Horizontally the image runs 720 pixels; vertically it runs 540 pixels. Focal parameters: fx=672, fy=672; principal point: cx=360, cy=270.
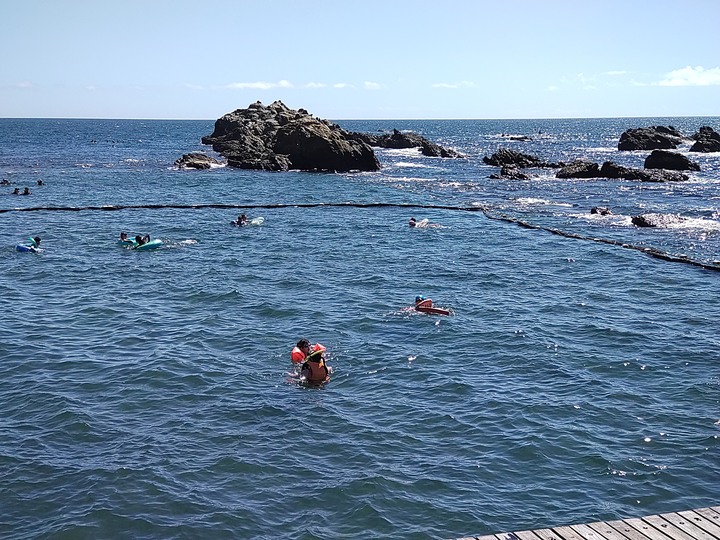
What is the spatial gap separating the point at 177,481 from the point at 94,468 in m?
2.27

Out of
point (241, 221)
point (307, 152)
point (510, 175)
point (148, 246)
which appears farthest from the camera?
point (307, 152)

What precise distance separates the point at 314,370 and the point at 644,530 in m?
11.4

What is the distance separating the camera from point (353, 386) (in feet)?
71.4

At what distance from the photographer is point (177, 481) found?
16047mm

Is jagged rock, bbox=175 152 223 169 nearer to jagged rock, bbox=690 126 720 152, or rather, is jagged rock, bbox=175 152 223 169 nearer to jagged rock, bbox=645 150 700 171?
jagged rock, bbox=645 150 700 171

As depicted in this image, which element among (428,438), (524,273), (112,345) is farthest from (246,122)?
(428,438)

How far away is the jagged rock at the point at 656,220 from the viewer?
51.1 meters

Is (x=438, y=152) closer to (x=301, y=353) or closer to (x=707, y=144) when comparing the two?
(x=707, y=144)

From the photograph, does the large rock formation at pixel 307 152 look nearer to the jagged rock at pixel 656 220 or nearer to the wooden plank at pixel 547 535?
the jagged rock at pixel 656 220

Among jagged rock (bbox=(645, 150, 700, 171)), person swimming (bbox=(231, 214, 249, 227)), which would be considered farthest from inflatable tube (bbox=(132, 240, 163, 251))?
jagged rock (bbox=(645, 150, 700, 171))

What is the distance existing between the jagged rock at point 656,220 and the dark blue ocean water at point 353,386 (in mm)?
4020

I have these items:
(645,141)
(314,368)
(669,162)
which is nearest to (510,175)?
(669,162)

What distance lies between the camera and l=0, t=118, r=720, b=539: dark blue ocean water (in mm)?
15344

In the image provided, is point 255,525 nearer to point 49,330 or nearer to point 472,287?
point 49,330
